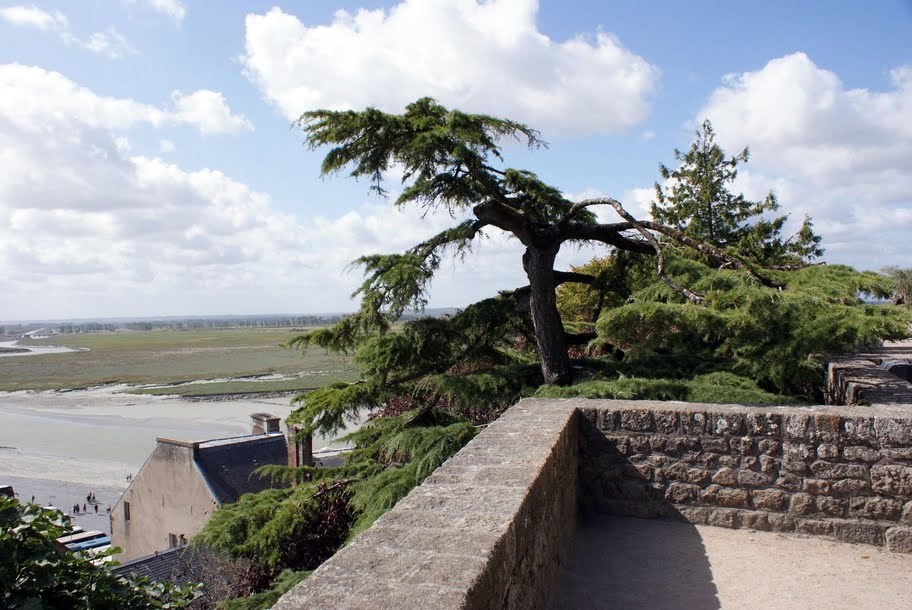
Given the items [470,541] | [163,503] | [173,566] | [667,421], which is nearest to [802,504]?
[667,421]

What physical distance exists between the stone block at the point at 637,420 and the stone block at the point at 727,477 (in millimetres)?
556

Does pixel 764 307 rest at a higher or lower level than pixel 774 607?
higher

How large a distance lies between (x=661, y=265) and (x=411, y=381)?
335 cm

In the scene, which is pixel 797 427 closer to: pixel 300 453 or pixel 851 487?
pixel 851 487

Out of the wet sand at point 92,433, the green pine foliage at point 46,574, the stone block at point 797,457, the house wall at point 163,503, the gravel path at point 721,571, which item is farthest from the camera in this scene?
the wet sand at point 92,433

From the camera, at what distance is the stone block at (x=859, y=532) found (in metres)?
4.49

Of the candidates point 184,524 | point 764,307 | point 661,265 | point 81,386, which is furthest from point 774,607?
point 81,386

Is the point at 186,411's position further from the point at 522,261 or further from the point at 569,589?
the point at 569,589

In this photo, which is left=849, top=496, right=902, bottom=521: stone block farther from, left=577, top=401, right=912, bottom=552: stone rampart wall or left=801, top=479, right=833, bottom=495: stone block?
left=801, top=479, right=833, bottom=495: stone block

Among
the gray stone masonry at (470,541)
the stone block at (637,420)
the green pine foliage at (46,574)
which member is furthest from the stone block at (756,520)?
the green pine foliage at (46,574)

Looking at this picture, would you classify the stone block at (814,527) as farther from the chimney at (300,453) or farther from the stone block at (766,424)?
the chimney at (300,453)

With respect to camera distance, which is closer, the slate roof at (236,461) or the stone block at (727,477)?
the stone block at (727,477)

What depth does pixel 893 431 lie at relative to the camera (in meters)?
4.44

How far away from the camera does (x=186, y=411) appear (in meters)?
49.9
